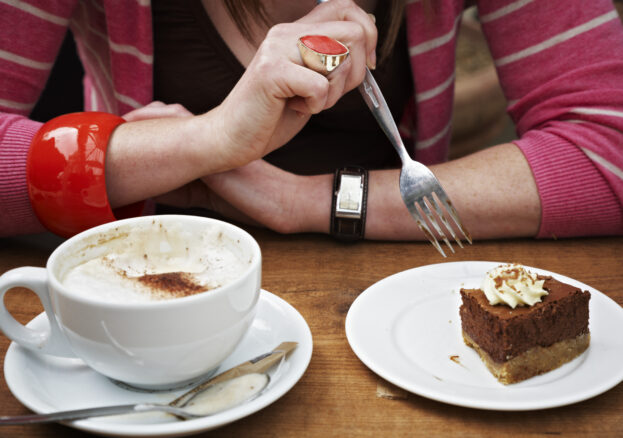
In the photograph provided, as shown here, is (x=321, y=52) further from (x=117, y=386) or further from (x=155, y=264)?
(x=117, y=386)

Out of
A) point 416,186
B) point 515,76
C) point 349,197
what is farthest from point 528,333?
point 515,76

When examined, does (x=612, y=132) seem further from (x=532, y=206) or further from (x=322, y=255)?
(x=322, y=255)

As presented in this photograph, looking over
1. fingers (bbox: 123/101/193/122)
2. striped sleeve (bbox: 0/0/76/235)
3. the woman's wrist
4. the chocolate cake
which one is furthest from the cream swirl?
striped sleeve (bbox: 0/0/76/235)

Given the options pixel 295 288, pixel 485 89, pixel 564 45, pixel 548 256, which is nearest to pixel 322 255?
pixel 295 288

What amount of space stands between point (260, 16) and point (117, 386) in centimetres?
86

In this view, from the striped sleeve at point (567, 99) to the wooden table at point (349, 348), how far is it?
0.07 metres

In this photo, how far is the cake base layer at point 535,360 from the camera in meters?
0.69

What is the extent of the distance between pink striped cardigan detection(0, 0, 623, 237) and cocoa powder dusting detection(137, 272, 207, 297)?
1.53ft

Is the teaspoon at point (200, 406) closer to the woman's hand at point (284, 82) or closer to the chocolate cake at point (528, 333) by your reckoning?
the chocolate cake at point (528, 333)

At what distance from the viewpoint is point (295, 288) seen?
892 millimetres

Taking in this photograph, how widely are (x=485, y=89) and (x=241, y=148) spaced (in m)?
1.95

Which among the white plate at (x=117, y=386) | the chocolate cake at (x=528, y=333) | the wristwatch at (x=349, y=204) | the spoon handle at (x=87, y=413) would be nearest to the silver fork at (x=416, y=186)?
the wristwatch at (x=349, y=204)

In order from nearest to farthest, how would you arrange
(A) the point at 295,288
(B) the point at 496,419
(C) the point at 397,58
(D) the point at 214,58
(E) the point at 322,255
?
(B) the point at 496,419 < (A) the point at 295,288 < (E) the point at 322,255 < (D) the point at 214,58 < (C) the point at 397,58

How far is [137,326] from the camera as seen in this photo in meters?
0.54
